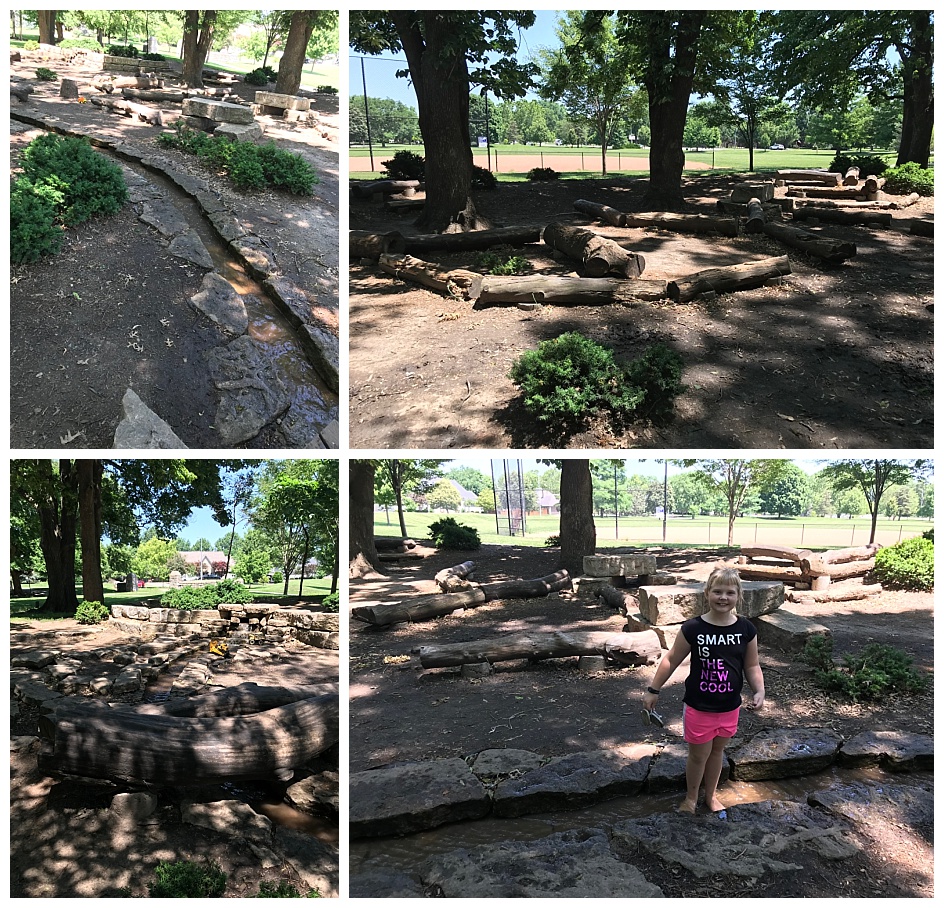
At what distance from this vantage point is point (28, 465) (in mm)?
6164

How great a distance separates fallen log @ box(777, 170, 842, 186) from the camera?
1679 centimetres

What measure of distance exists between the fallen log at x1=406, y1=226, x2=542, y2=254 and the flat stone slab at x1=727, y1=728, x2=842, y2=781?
26.5 ft

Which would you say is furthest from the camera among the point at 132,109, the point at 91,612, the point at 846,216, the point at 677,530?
the point at 677,530

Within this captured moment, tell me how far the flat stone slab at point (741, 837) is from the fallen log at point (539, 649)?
2.63 m

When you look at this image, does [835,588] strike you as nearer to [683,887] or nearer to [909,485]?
[909,485]

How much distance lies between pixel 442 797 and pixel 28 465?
15.8 ft

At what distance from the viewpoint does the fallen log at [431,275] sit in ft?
26.9

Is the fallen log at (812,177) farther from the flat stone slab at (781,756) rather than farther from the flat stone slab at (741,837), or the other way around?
the flat stone slab at (741,837)

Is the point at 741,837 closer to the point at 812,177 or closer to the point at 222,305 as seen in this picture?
the point at 222,305

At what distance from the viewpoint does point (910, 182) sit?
15.2 metres

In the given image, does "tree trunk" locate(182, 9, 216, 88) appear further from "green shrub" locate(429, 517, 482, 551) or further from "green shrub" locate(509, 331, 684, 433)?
"green shrub" locate(509, 331, 684, 433)

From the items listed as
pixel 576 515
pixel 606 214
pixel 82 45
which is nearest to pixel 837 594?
pixel 576 515

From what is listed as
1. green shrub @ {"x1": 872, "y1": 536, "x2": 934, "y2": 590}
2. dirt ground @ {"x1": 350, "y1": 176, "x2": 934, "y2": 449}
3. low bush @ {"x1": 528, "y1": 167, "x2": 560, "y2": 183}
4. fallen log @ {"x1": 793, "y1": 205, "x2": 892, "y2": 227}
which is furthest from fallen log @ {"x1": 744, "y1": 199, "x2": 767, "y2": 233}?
low bush @ {"x1": 528, "y1": 167, "x2": 560, "y2": 183}

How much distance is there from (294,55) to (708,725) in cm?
1347
